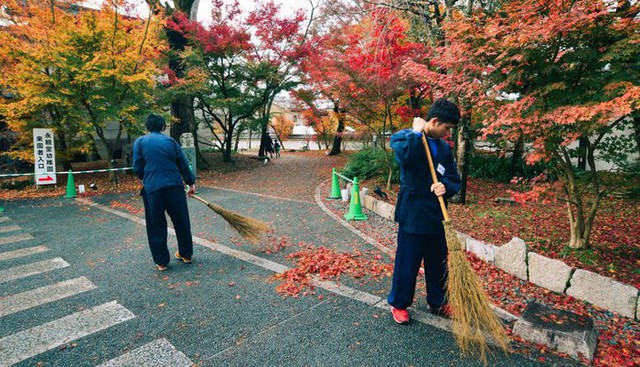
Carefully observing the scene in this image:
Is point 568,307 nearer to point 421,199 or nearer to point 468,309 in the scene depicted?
point 468,309

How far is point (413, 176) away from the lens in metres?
2.87

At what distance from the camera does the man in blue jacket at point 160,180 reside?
416cm

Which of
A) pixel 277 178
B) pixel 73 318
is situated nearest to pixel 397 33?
pixel 277 178

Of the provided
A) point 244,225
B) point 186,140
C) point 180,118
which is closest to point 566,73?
point 244,225

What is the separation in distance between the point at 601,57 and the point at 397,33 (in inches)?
247

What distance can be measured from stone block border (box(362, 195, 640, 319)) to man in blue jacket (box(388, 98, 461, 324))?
60.7 inches

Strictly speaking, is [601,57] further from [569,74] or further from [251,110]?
[251,110]

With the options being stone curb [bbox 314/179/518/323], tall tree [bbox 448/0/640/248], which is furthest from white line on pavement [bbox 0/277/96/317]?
tall tree [bbox 448/0/640/248]

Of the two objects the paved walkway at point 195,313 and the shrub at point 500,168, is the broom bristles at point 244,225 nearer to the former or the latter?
the paved walkway at point 195,313

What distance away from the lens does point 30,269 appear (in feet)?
14.7

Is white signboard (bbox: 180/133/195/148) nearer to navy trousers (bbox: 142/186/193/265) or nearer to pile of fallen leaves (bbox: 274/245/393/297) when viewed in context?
navy trousers (bbox: 142/186/193/265)

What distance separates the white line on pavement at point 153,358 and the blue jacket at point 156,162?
6.63ft

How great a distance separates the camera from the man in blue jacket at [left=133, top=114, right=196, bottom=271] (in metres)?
4.16

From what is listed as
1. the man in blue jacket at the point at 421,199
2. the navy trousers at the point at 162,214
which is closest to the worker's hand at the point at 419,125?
the man in blue jacket at the point at 421,199
